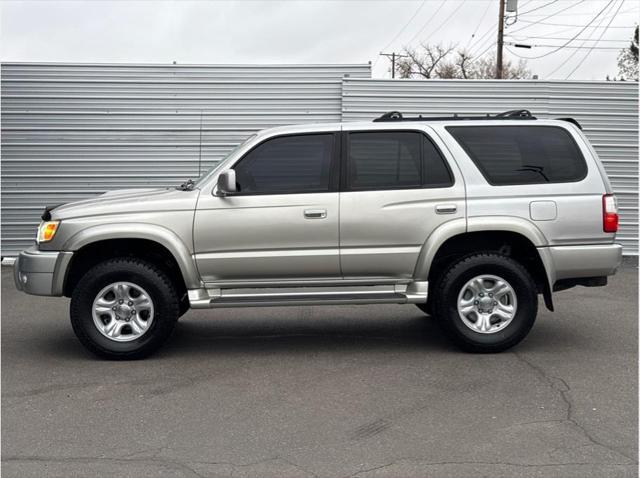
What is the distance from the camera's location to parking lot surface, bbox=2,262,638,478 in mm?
4230

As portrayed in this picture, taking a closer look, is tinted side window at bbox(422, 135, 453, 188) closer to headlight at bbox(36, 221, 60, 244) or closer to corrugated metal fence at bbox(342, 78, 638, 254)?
headlight at bbox(36, 221, 60, 244)

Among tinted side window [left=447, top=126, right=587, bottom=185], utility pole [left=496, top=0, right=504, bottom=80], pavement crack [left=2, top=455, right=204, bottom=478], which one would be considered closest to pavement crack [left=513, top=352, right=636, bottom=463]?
tinted side window [left=447, top=126, right=587, bottom=185]

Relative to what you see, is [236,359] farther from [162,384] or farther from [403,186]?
[403,186]

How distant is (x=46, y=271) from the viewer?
21.1ft

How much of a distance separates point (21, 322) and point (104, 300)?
7.94 ft

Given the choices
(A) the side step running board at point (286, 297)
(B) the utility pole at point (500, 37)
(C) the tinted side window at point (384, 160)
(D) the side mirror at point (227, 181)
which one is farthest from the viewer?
(B) the utility pole at point (500, 37)

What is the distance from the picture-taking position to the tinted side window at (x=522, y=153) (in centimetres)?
663

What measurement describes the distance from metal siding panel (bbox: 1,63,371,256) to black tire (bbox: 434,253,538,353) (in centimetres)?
722

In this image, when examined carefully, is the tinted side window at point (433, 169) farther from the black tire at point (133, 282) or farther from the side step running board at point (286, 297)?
the black tire at point (133, 282)

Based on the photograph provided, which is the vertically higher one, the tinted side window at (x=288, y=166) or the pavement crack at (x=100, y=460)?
the tinted side window at (x=288, y=166)

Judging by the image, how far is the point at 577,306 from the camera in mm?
9102

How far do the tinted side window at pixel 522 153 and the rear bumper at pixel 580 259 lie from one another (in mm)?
602

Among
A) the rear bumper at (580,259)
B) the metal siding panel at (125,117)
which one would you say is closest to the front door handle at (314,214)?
the rear bumper at (580,259)

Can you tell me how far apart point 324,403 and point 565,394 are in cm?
172
